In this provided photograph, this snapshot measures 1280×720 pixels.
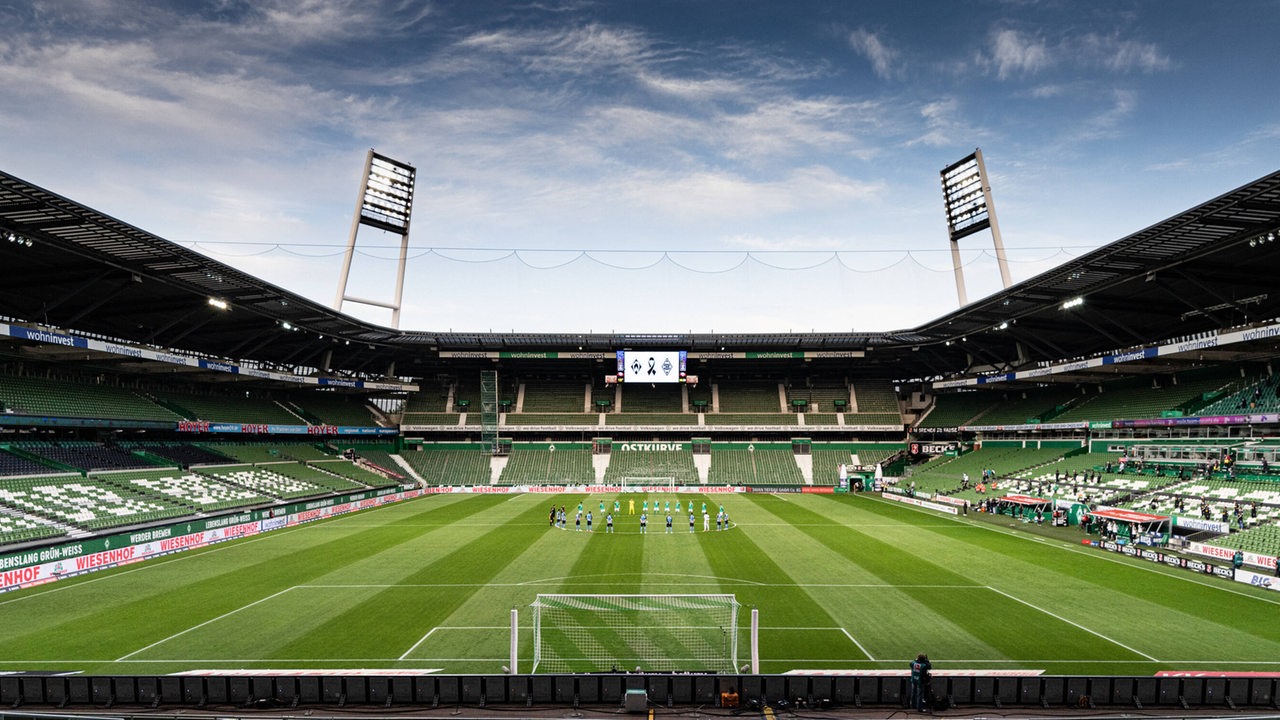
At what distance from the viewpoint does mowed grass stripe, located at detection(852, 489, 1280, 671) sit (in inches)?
615

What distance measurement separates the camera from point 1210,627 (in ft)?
54.9

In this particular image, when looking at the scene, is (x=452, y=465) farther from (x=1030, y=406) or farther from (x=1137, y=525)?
(x=1137, y=525)

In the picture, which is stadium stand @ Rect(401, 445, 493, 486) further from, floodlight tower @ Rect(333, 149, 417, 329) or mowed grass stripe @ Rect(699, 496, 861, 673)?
mowed grass stripe @ Rect(699, 496, 861, 673)

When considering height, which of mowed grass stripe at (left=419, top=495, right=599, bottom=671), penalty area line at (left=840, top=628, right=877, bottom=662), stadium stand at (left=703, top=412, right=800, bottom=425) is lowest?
mowed grass stripe at (left=419, top=495, right=599, bottom=671)

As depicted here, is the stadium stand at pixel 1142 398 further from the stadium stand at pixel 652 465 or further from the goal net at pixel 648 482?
the goal net at pixel 648 482

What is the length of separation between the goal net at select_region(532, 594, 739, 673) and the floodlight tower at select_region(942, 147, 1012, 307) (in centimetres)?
3935

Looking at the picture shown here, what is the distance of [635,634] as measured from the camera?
1656 centimetres

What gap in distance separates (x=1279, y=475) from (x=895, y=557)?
63.0ft

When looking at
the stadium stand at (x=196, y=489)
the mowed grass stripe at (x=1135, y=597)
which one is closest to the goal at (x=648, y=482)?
the stadium stand at (x=196, y=489)

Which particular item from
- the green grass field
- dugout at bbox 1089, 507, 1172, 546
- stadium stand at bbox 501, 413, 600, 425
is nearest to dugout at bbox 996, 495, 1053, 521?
dugout at bbox 1089, 507, 1172, 546

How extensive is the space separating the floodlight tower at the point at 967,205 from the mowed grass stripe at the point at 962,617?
28817 mm

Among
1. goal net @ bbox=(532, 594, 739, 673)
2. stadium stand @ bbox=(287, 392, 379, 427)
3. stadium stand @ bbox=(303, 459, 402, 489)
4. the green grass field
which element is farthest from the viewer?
stadium stand @ bbox=(287, 392, 379, 427)

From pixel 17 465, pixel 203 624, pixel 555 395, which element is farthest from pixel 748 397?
pixel 203 624

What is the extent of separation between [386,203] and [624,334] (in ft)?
78.7
